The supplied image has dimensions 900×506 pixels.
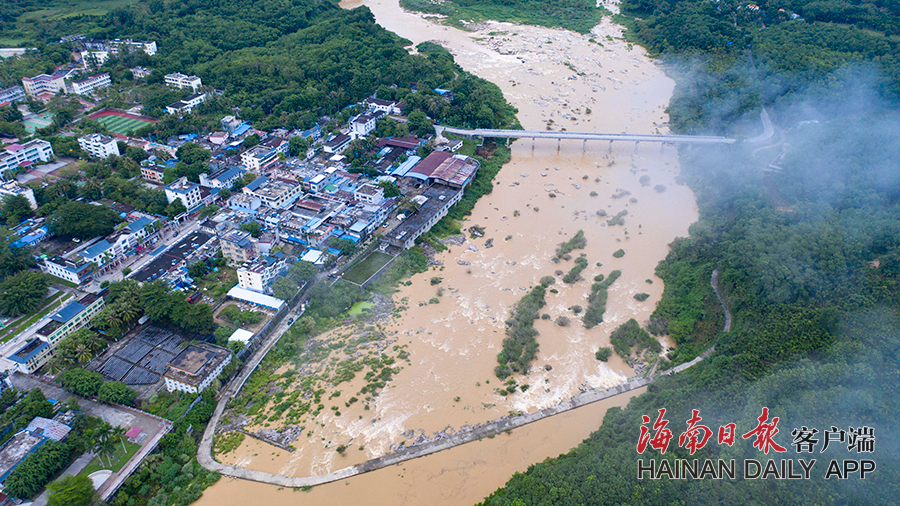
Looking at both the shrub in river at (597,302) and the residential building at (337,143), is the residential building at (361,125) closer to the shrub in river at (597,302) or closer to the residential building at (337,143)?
the residential building at (337,143)

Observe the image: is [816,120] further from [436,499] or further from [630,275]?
[436,499]

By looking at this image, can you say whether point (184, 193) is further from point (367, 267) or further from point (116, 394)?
point (116, 394)

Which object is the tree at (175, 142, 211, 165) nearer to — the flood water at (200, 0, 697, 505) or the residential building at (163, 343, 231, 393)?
the residential building at (163, 343, 231, 393)

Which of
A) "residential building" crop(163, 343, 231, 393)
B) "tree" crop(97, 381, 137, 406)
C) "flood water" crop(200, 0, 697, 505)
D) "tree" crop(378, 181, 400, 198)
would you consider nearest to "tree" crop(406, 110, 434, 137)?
"flood water" crop(200, 0, 697, 505)

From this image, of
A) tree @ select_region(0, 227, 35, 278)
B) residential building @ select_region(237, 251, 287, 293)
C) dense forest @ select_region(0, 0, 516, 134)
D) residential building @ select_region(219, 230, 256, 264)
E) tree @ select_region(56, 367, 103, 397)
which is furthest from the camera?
dense forest @ select_region(0, 0, 516, 134)

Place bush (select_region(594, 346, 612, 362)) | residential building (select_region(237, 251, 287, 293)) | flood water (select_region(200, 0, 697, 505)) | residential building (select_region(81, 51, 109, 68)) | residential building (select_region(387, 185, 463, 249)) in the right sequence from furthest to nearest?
residential building (select_region(81, 51, 109, 68)), residential building (select_region(387, 185, 463, 249)), residential building (select_region(237, 251, 287, 293)), bush (select_region(594, 346, 612, 362)), flood water (select_region(200, 0, 697, 505))
